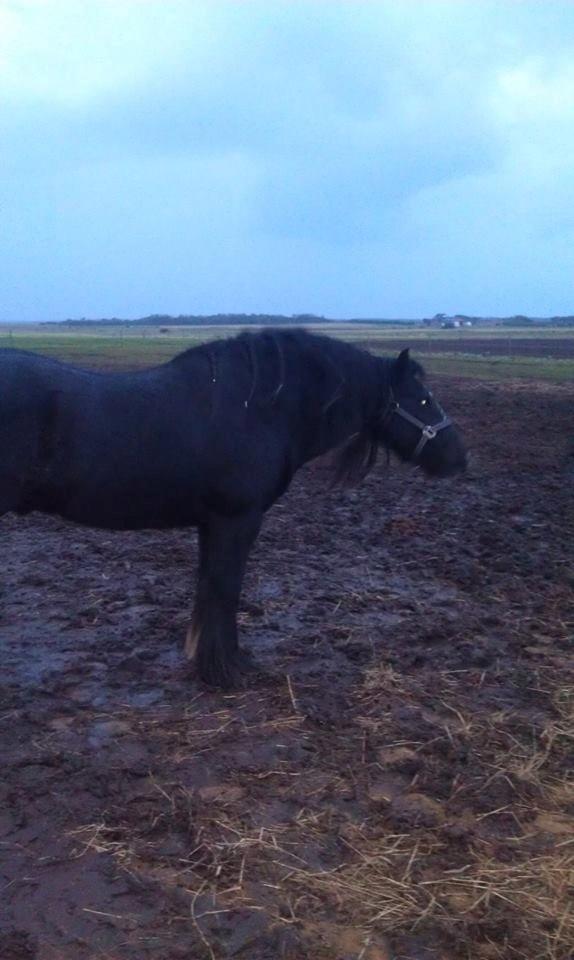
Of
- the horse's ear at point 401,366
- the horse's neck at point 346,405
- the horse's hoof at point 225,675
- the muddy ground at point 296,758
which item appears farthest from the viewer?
the horse's ear at point 401,366

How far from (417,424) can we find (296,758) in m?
2.49

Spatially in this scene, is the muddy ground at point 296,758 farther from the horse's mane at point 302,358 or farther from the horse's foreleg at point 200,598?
the horse's mane at point 302,358

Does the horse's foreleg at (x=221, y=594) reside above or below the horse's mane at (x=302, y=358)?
below

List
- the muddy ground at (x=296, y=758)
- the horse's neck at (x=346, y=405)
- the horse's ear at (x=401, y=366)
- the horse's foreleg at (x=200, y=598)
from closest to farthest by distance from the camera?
the muddy ground at (x=296, y=758) → the horse's foreleg at (x=200, y=598) → the horse's neck at (x=346, y=405) → the horse's ear at (x=401, y=366)

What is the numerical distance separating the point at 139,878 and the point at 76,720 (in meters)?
1.43

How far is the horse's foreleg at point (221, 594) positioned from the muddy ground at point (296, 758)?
178 millimetres

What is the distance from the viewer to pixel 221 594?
514cm

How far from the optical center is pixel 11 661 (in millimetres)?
5289

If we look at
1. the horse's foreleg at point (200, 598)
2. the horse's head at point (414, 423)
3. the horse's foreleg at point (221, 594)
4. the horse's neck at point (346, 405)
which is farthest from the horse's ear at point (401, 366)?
the horse's foreleg at point (200, 598)

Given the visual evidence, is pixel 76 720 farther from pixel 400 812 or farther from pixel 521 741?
pixel 521 741

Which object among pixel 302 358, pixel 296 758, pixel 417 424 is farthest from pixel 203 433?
pixel 296 758

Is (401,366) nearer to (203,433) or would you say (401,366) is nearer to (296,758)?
(203,433)

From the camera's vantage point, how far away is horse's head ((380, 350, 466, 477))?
5.82 m

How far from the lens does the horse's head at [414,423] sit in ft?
Answer: 19.1
